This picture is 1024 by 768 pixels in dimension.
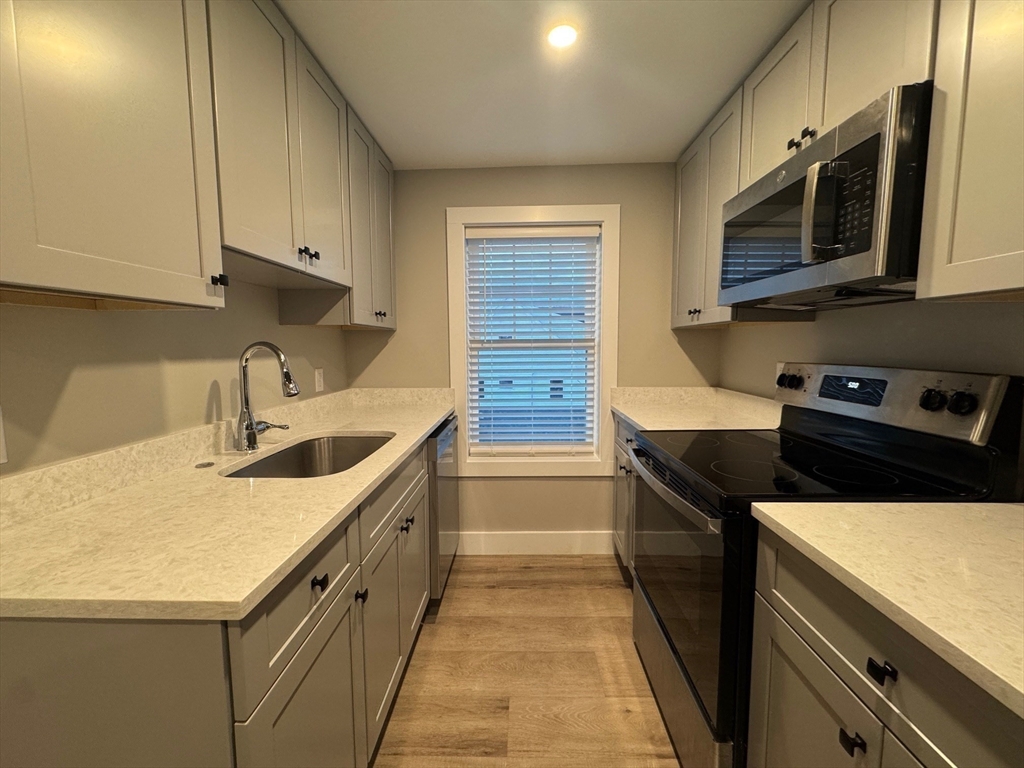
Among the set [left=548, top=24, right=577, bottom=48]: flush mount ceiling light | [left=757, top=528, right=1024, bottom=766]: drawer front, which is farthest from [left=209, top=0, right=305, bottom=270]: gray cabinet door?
[left=757, top=528, right=1024, bottom=766]: drawer front

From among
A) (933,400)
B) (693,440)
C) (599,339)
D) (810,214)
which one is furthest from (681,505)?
(599,339)

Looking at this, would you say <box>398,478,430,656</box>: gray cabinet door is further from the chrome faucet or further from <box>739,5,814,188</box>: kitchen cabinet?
<box>739,5,814,188</box>: kitchen cabinet

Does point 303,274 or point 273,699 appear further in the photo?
point 303,274

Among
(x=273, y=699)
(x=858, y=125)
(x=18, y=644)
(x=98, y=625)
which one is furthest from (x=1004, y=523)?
(x=18, y=644)

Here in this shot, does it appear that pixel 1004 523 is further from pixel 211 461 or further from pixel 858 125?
pixel 211 461

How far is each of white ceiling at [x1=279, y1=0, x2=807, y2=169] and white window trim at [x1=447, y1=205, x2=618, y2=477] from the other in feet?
1.16

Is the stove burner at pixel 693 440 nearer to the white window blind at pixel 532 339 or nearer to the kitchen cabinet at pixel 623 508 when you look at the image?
the kitchen cabinet at pixel 623 508

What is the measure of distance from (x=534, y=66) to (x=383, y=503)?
173 centimetres

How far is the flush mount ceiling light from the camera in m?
1.43

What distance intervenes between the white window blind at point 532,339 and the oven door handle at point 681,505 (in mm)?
1080

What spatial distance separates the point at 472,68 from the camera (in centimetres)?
164

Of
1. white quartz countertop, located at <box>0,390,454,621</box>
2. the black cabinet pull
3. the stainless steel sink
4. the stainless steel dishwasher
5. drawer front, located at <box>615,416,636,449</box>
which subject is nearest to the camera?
white quartz countertop, located at <box>0,390,454,621</box>

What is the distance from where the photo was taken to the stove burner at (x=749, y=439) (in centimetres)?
157

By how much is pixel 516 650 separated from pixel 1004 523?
1.66 m
